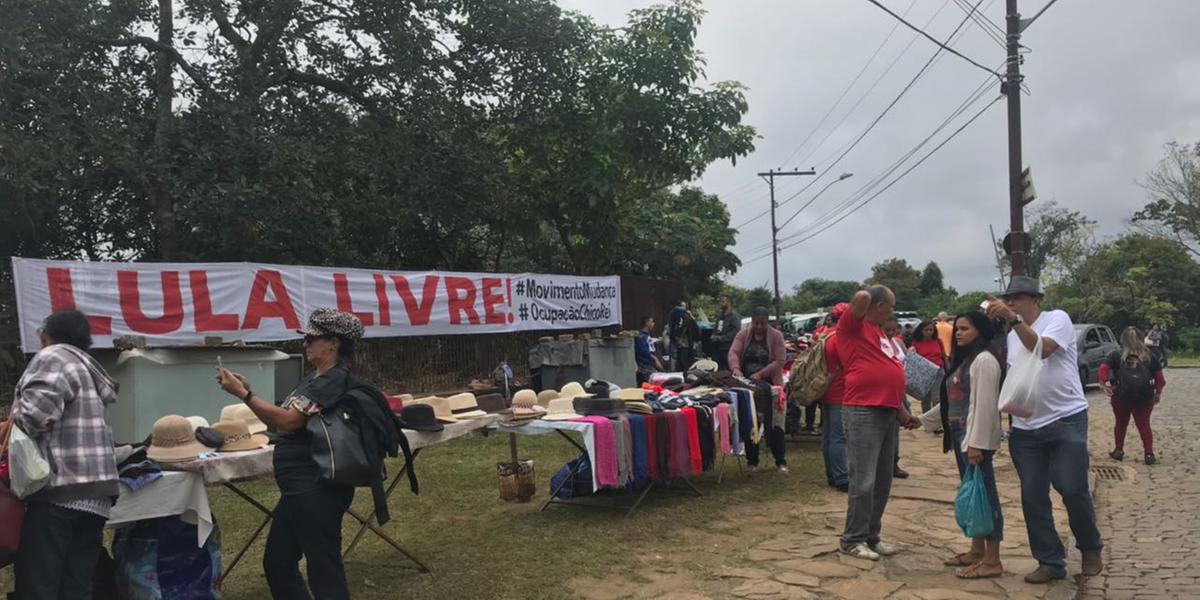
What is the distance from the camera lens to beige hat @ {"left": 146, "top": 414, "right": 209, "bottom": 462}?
408 centimetres

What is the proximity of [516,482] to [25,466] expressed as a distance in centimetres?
426

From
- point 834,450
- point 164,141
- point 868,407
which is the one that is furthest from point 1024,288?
point 164,141

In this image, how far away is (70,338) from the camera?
3.65 m

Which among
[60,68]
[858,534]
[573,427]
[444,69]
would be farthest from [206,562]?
[444,69]

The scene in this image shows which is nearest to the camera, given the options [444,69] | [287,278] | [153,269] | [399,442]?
[399,442]

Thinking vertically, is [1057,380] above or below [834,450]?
above

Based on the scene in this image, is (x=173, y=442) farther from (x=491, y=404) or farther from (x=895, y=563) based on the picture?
(x=895, y=563)

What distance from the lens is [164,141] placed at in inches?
397

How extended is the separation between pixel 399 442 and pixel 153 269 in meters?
5.51

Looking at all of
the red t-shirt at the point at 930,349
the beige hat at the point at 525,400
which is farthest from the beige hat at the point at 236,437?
the red t-shirt at the point at 930,349

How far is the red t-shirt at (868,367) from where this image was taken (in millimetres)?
5223

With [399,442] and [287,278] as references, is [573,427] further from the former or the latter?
[287,278]

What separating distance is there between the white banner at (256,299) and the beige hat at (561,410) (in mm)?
3891

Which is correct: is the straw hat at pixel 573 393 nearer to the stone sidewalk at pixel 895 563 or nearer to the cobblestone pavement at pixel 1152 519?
the stone sidewalk at pixel 895 563
